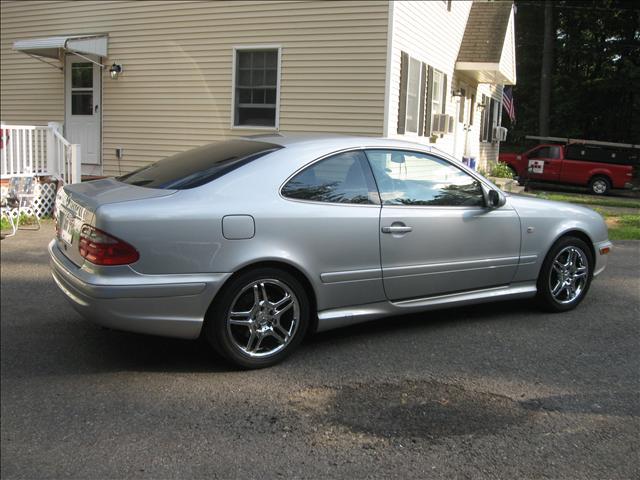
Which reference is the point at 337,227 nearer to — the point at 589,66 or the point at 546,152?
the point at 546,152

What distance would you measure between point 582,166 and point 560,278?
1568 centimetres

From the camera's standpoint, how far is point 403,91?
10922mm

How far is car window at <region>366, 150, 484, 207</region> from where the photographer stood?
4.61 meters

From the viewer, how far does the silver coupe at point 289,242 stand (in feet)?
12.2

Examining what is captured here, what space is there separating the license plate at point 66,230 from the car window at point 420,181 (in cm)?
213

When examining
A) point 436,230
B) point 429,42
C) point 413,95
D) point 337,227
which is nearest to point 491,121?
point 429,42

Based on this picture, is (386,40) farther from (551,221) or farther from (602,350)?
(602,350)

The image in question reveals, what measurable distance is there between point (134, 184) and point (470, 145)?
1530 centimetres

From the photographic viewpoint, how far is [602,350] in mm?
4562

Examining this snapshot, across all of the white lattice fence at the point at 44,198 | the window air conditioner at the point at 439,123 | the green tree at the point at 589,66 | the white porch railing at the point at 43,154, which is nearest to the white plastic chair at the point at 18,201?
the white lattice fence at the point at 44,198

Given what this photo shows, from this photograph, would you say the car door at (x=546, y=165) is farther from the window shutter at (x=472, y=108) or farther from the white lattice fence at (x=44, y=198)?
the white lattice fence at (x=44, y=198)

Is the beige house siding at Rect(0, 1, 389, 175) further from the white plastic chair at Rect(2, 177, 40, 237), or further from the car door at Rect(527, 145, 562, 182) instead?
the car door at Rect(527, 145, 562, 182)

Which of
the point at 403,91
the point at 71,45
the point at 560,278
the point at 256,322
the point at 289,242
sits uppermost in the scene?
the point at 71,45

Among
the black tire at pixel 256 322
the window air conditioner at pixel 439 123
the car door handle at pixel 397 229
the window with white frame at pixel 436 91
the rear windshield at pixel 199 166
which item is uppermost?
the window with white frame at pixel 436 91
